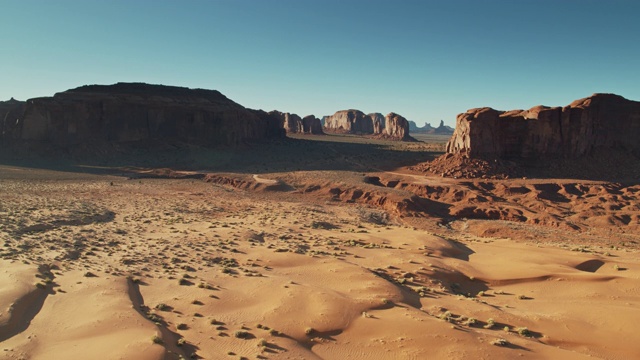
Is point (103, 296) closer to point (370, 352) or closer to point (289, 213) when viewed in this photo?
point (370, 352)

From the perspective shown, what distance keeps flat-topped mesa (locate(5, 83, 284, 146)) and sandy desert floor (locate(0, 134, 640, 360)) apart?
24244 mm

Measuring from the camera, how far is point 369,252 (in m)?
19.8

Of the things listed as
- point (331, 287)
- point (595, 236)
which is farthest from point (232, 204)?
point (595, 236)

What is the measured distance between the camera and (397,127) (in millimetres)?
126312

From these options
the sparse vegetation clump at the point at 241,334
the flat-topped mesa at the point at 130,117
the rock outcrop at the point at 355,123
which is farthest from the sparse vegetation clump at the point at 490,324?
the rock outcrop at the point at 355,123

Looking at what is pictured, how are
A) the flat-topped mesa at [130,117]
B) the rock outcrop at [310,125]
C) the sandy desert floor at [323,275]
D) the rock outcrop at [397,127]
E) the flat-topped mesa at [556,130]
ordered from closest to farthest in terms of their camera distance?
the sandy desert floor at [323,275] < the flat-topped mesa at [556,130] < the flat-topped mesa at [130,117] < the rock outcrop at [397,127] < the rock outcrop at [310,125]

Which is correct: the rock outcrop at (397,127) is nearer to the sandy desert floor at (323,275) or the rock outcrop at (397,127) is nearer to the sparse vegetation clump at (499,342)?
the sandy desert floor at (323,275)

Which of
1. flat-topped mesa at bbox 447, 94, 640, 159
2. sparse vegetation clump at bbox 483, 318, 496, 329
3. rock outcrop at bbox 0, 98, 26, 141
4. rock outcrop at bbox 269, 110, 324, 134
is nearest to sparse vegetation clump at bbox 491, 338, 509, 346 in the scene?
sparse vegetation clump at bbox 483, 318, 496, 329

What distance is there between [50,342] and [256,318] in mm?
5249

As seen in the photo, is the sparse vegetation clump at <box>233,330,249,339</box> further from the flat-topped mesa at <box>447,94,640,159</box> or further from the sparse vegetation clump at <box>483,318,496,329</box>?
the flat-topped mesa at <box>447,94,640,159</box>

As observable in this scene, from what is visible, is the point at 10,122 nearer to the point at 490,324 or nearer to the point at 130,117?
the point at 130,117

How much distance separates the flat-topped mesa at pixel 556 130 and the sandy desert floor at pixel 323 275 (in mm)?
7001

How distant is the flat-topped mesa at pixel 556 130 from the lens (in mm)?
40312

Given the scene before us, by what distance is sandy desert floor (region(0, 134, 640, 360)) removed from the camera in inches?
418
